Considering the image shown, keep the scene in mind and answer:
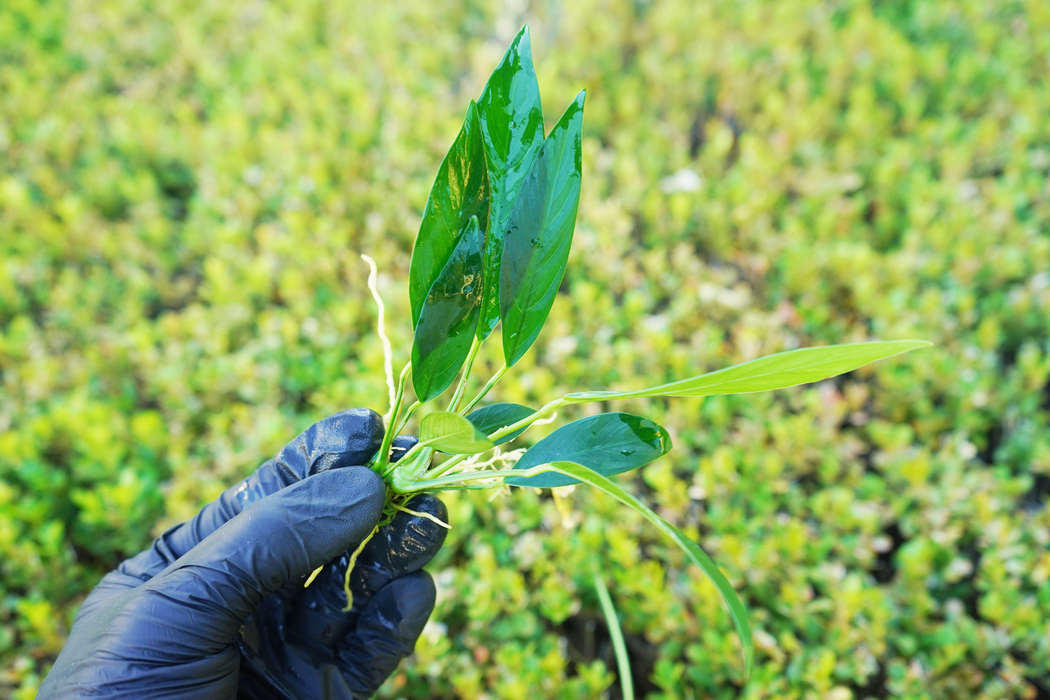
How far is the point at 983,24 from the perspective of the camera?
2670 mm

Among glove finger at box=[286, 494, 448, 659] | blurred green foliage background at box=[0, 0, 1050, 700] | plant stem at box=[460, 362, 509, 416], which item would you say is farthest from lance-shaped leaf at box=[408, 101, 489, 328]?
blurred green foliage background at box=[0, 0, 1050, 700]

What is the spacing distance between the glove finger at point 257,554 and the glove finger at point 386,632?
0.19 metres

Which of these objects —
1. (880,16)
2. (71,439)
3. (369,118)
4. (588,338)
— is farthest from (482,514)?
(880,16)

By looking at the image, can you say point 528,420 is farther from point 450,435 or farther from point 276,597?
point 276,597

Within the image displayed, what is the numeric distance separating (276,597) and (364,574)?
0.59ft

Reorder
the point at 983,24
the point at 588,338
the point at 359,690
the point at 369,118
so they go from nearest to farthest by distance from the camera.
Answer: the point at 359,690, the point at 588,338, the point at 369,118, the point at 983,24

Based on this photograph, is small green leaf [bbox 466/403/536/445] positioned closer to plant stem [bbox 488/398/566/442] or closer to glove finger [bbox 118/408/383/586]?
plant stem [bbox 488/398/566/442]

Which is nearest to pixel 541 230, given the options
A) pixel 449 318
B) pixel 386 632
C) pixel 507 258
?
pixel 507 258

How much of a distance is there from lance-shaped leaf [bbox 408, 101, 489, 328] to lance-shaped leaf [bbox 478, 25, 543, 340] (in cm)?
2

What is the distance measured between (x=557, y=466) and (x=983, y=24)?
3210 millimetres

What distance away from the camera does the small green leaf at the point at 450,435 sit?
70 cm

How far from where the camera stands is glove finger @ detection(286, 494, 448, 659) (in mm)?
1026

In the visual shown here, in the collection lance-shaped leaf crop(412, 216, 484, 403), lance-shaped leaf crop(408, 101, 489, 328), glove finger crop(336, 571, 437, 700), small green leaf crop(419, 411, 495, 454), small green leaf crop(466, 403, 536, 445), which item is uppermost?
lance-shaped leaf crop(408, 101, 489, 328)

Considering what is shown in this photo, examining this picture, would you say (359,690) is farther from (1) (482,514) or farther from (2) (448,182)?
(2) (448,182)
